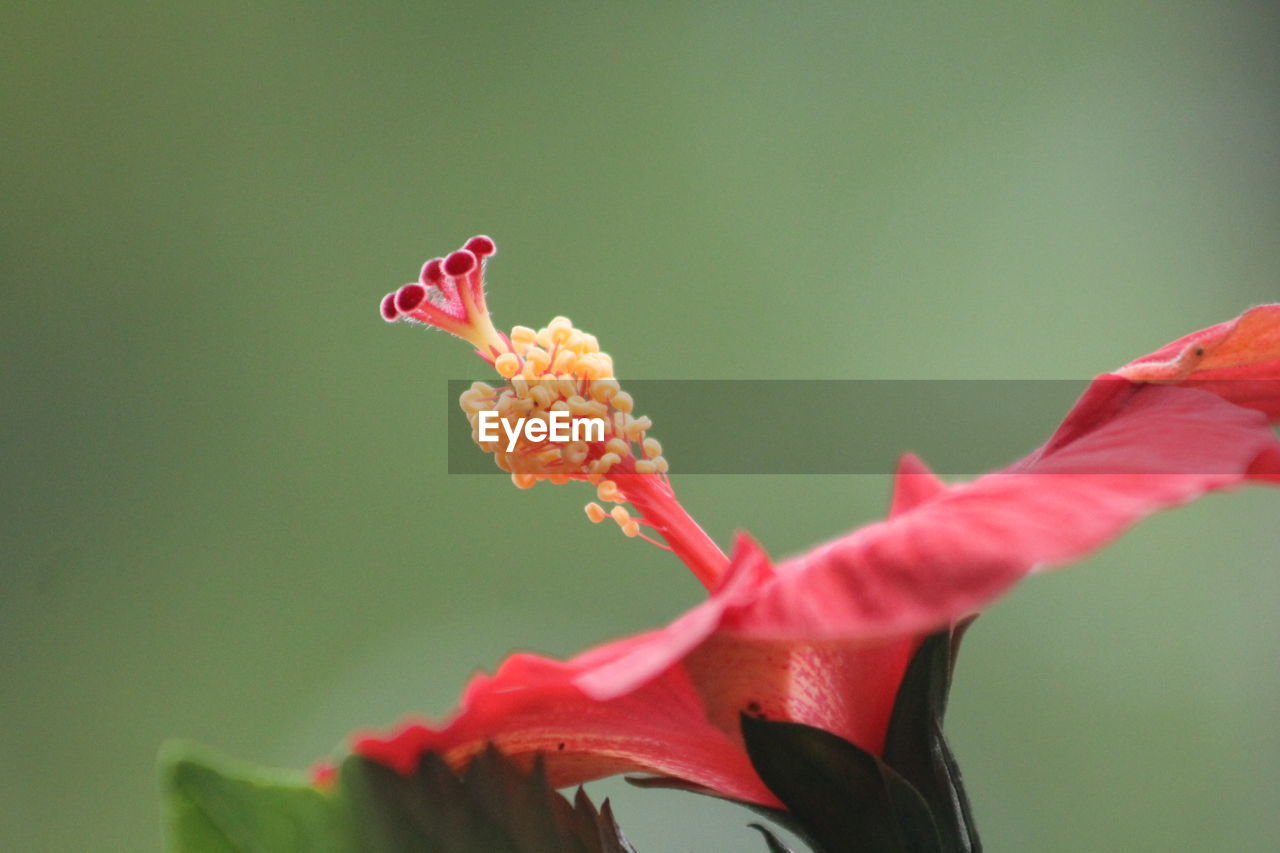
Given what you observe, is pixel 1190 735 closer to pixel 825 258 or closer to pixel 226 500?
pixel 825 258

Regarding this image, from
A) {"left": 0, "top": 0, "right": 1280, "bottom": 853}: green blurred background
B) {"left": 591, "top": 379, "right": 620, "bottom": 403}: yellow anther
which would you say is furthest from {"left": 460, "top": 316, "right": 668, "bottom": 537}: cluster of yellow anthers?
{"left": 0, "top": 0, "right": 1280, "bottom": 853}: green blurred background

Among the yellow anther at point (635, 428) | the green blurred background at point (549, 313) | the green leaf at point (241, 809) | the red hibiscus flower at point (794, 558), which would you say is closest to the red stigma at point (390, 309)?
the red hibiscus flower at point (794, 558)

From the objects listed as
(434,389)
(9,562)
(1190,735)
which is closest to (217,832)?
(434,389)

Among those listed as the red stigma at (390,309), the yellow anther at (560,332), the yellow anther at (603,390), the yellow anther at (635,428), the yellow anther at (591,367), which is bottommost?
the yellow anther at (635,428)

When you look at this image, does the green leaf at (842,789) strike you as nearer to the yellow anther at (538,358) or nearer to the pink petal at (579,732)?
the pink petal at (579,732)

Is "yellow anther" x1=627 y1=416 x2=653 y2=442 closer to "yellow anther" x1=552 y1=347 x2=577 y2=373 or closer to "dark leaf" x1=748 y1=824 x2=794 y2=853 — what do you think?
"yellow anther" x1=552 y1=347 x2=577 y2=373

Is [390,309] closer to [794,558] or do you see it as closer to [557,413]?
[557,413]
